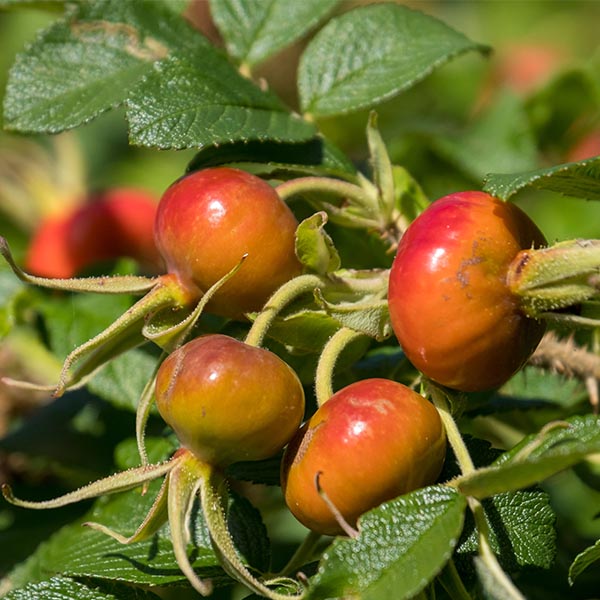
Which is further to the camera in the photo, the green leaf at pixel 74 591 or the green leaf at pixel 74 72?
the green leaf at pixel 74 72

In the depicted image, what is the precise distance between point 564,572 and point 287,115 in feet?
3.30

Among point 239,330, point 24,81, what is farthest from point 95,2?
point 239,330

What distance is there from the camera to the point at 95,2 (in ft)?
6.08

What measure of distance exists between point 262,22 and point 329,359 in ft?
3.02

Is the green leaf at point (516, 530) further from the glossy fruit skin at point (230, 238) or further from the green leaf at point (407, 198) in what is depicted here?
the green leaf at point (407, 198)

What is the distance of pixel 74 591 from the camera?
147cm

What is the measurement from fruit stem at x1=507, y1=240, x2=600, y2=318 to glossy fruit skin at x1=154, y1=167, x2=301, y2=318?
32 centimetres

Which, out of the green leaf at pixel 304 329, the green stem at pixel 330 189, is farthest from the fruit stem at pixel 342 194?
the green leaf at pixel 304 329

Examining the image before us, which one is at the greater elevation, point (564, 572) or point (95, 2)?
point (95, 2)

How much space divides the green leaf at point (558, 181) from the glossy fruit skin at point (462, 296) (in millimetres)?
32

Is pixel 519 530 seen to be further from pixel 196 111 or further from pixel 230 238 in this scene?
pixel 196 111

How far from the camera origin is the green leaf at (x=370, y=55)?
1.85 metres

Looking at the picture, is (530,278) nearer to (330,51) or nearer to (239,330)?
(239,330)

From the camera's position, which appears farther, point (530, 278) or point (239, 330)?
point (239, 330)
